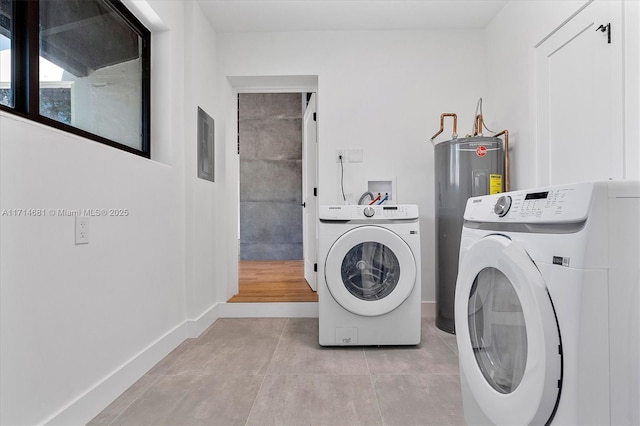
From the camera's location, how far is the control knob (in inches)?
37.0

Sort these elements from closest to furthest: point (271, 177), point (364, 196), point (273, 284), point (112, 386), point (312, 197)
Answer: point (112, 386) → point (364, 196) → point (312, 197) → point (273, 284) → point (271, 177)

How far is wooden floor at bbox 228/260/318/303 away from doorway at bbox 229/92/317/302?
460 millimetres

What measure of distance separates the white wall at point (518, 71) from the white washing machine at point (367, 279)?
0.94 metres

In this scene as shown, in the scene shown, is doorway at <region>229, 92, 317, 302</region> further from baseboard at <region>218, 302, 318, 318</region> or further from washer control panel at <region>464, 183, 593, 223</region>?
washer control panel at <region>464, 183, 593, 223</region>

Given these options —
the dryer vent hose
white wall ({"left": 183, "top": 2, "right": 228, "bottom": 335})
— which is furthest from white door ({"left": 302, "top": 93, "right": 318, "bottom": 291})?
white wall ({"left": 183, "top": 2, "right": 228, "bottom": 335})

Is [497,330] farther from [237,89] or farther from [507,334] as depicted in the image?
[237,89]

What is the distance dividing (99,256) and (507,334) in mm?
1494

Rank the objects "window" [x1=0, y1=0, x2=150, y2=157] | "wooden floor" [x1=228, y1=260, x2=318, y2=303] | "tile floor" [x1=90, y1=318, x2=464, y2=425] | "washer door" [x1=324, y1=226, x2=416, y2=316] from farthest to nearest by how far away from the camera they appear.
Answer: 1. "wooden floor" [x1=228, y1=260, x2=318, y2=303]
2. "washer door" [x1=324, y1=226, x2=416, y2=316]
3. "tile floor" [x1=90, y1=318, x2=464, y2=425]
4. "window" [x1=0, y1=0, x2=150, y2=157]

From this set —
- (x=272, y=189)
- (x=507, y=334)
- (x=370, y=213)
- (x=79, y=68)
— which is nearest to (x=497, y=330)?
(x=507, y=334)

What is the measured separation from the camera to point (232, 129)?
2.93 meters

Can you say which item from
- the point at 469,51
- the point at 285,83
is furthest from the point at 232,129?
the point at 469,51

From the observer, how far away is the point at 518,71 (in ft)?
7.75

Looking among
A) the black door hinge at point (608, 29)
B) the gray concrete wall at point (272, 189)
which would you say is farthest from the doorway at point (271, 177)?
the black door hinge at point (608, 29)

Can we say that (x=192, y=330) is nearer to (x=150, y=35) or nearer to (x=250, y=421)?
(x=250, y=421)
